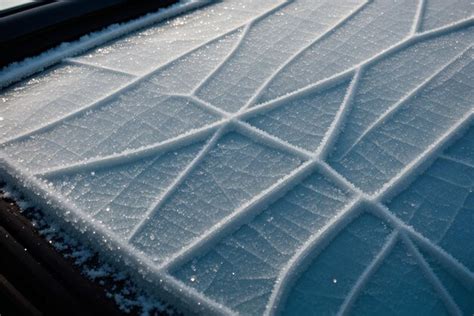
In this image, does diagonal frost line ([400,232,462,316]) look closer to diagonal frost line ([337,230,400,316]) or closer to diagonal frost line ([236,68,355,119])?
diagonal frost line ([337,230,400,316])

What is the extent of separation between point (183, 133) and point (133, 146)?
185mm

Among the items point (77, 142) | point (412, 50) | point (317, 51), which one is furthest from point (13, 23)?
point (412, 50)

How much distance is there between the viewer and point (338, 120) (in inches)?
62.1

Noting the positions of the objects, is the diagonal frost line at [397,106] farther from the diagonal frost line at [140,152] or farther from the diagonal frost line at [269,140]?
the diagonal frost line at [140,152]

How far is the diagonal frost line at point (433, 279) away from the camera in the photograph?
1096 mm

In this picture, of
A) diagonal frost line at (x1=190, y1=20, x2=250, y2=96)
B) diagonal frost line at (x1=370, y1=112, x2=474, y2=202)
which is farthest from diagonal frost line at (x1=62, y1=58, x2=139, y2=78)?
diagonal frost line at (x1=370, y1=112, x2=474, y2=202)

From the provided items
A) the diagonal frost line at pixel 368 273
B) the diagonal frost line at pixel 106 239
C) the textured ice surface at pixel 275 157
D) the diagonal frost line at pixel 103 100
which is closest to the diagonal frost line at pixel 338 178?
the textured ice surface at pixel 275 157

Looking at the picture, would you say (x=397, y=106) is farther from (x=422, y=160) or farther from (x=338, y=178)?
(x=338, y=178)

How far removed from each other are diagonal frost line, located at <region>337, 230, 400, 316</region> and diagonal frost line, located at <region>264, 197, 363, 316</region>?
0.12m

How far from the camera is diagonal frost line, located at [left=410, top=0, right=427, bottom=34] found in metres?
1.97

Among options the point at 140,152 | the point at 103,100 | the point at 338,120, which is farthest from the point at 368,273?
the point at 103,100

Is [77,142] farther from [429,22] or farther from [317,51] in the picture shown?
[429,22]

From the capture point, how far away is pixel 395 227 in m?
1.25

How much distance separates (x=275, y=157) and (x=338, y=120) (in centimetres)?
30
